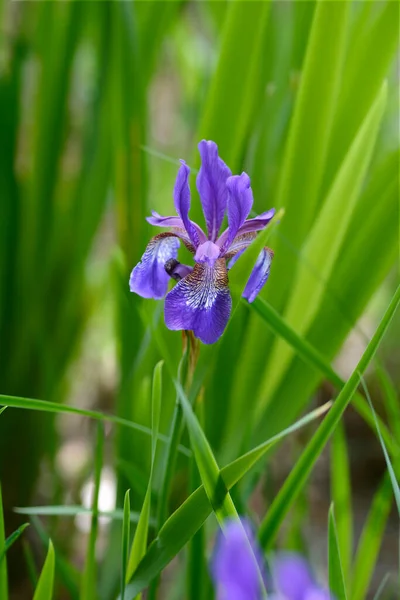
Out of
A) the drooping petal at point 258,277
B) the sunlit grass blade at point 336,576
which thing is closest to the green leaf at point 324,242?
the drooping petal at point 258,277

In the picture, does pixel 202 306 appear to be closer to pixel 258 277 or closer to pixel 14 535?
pixel 258 277

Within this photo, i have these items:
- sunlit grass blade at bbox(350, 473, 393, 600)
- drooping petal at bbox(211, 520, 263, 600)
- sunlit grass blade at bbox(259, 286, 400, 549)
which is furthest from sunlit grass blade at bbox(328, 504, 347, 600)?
sunlit grass blade at bbox(350, 473, 393, 600)

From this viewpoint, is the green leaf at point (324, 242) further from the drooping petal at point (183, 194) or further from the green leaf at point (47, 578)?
the green leaf at point (47, 578)

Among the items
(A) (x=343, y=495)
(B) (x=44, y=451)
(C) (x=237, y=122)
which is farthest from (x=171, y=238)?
(B) (x=44, y=451)

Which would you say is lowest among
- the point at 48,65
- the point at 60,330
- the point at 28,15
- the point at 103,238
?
the point at 60,330

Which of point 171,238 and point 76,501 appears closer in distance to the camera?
point 171,238

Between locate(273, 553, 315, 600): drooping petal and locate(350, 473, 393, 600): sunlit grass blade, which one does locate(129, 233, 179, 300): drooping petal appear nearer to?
locate(273, 553, 315, 600): drooping petal

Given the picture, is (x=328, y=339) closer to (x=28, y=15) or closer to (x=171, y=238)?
(x=171, y=238)

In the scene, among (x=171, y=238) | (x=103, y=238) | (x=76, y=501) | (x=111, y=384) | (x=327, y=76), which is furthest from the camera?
(x=103, y=238)

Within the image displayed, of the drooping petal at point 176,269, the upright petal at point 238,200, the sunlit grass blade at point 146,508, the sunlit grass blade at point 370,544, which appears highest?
the drooping petal at point 176,269
